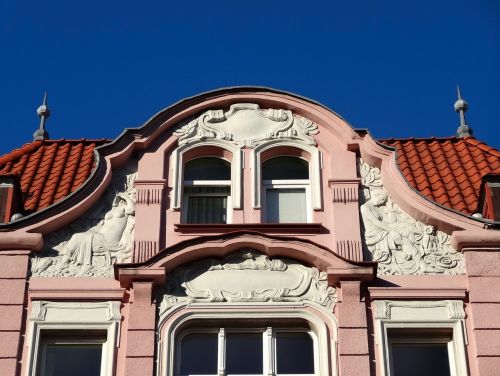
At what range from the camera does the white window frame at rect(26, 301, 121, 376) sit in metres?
17.6

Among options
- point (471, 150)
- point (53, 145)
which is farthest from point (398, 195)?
point (53, 145)

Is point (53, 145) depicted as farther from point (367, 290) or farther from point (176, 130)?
point (367, 290)

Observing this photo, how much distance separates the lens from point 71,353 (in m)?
17.9

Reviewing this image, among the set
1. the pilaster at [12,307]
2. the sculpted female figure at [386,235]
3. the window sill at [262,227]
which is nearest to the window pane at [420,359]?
the sculpted female figure at [386,235]

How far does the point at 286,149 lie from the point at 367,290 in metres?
2.94

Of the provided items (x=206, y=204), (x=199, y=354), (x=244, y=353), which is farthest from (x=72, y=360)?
(x=206, y=204)

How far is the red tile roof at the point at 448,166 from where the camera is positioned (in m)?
19.8

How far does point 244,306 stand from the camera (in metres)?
17.8

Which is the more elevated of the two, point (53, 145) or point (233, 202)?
point (53, 145)

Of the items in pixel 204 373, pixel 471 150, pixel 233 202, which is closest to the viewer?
pixel 204 373

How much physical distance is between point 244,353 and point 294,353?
0.68 metres

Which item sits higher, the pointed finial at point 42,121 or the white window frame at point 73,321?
the pointed finial at point 42,121

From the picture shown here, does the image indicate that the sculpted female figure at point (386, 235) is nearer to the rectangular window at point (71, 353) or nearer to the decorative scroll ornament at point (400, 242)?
the decorative scroll ornament at point (400, 242)

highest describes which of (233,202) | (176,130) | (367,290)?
(176,130)
